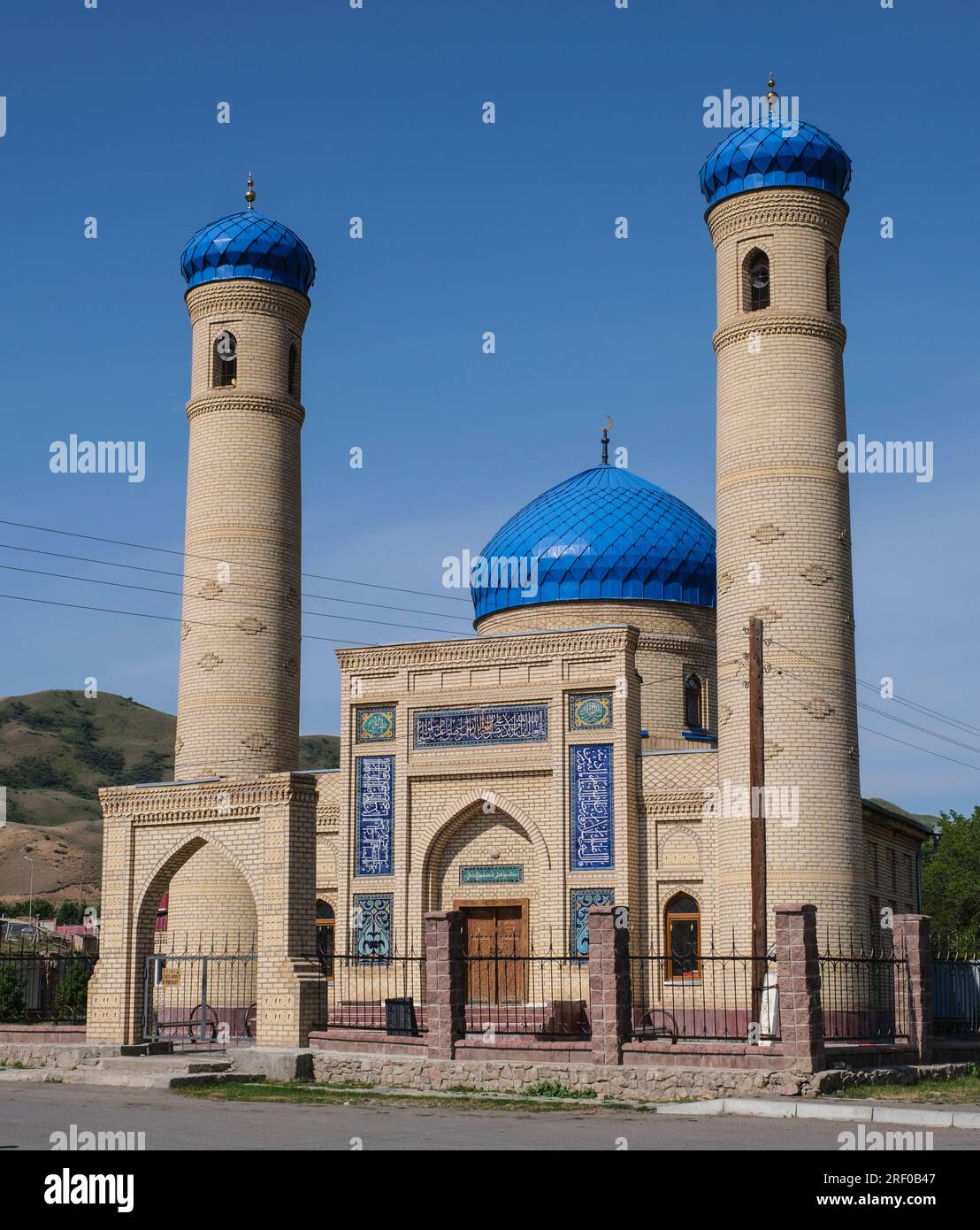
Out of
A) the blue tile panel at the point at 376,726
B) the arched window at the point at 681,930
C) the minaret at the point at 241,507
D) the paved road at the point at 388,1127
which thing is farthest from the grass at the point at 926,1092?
the minaret at the point at 241,507

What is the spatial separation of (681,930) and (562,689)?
13.7ft

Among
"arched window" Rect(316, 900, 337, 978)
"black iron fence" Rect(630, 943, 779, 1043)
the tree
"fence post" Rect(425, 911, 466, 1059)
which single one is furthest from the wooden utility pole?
the tree

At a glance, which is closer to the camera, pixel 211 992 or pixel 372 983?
pixel 211 992

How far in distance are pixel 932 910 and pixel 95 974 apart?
3568cm

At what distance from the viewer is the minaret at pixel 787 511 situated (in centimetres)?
2214

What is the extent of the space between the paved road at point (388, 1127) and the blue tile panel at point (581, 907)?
998cm

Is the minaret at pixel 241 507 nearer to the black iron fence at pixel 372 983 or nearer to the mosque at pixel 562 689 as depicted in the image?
the mosque at pixel 562 689

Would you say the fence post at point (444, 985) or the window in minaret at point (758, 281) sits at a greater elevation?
the window in minaret at point (758, 281)

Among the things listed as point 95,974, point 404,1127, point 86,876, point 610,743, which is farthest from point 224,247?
point 86,876

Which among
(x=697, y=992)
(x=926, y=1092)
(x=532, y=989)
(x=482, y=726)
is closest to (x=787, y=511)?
(x=482, y=726)

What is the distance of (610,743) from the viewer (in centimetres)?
2491

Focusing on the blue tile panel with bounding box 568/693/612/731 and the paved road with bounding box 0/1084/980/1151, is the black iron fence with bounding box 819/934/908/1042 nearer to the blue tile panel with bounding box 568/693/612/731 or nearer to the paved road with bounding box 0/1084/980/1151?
the blue tile panel with bounding box 568/693/612/731

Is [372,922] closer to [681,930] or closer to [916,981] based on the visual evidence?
[681,930]

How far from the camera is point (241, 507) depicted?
26.9 meters
